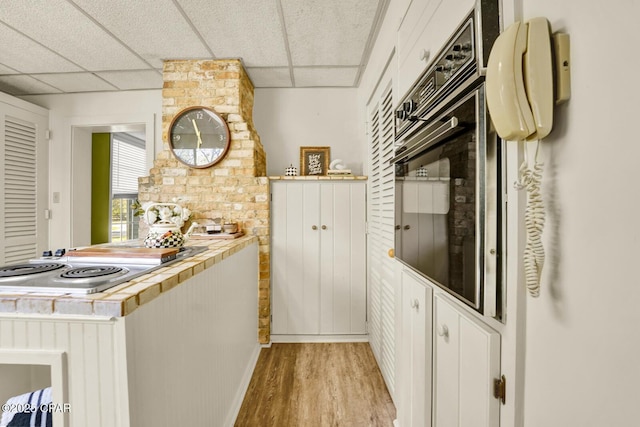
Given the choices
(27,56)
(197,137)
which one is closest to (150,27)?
(197,137)

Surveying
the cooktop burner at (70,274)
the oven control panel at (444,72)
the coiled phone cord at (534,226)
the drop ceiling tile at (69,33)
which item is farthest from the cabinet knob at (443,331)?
the drop ceiling tile at (69,33)

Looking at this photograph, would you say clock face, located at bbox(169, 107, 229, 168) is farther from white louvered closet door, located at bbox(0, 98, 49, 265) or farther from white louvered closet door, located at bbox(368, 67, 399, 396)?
white louvered closet door, located at bbox(0, 98, 49, 265)

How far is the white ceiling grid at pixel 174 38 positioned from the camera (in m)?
1.79

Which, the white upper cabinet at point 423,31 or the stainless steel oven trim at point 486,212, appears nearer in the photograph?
the stainless steel oven trim at point 486,212

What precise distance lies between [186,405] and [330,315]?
1.65m

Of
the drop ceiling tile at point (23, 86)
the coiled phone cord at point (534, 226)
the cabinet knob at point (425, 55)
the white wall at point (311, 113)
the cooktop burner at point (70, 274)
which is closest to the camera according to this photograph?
the coiled phone cord at point (534, 226)

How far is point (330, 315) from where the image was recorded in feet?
8.24

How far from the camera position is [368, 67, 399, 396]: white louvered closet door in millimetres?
1792

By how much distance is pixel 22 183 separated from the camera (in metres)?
2.77

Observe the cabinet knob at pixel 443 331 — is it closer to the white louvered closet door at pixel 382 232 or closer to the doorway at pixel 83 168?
the white louvered closet door at pixel 382 232

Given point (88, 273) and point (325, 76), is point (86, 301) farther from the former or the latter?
point (325, 76)

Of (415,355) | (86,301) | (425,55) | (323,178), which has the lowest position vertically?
(415,355)

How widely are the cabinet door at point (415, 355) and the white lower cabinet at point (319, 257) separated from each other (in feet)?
3.70

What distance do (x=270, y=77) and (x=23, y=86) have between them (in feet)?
8.29
